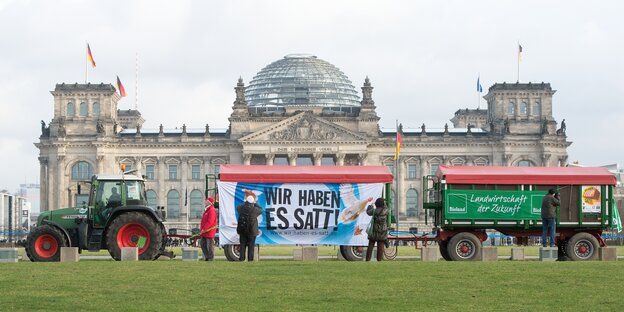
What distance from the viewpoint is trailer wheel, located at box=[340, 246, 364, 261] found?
3850 centimetres

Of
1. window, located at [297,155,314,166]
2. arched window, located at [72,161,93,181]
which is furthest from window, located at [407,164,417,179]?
arched window, located at [72,161,93,181]

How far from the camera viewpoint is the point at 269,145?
4926 inches

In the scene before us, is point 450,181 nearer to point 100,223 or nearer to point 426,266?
point 426,266

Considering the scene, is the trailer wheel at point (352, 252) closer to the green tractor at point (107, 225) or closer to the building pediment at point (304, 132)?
the green tractor at point (107, 225)

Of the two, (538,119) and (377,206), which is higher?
(538,119)

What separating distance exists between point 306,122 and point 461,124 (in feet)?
112

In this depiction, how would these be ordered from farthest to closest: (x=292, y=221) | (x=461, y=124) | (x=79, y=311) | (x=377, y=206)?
(x=461, y=124) → (x=292, y=221) → (x=377, y=206) → (x=79, y=311)

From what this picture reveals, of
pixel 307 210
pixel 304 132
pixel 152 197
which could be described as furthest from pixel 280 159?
pixel 307 210

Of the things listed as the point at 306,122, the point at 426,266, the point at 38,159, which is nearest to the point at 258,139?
the point at 306,122

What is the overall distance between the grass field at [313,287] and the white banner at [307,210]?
8.52 meters

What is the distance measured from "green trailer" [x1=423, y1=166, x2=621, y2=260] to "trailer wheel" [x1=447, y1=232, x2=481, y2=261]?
99cm

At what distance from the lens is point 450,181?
125 feet

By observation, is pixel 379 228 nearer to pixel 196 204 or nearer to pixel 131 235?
pixel 131 235

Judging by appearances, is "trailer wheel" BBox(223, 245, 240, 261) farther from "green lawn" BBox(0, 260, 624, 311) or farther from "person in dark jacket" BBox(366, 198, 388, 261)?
"green lawn" BBox(0, 260, 624, 311)
